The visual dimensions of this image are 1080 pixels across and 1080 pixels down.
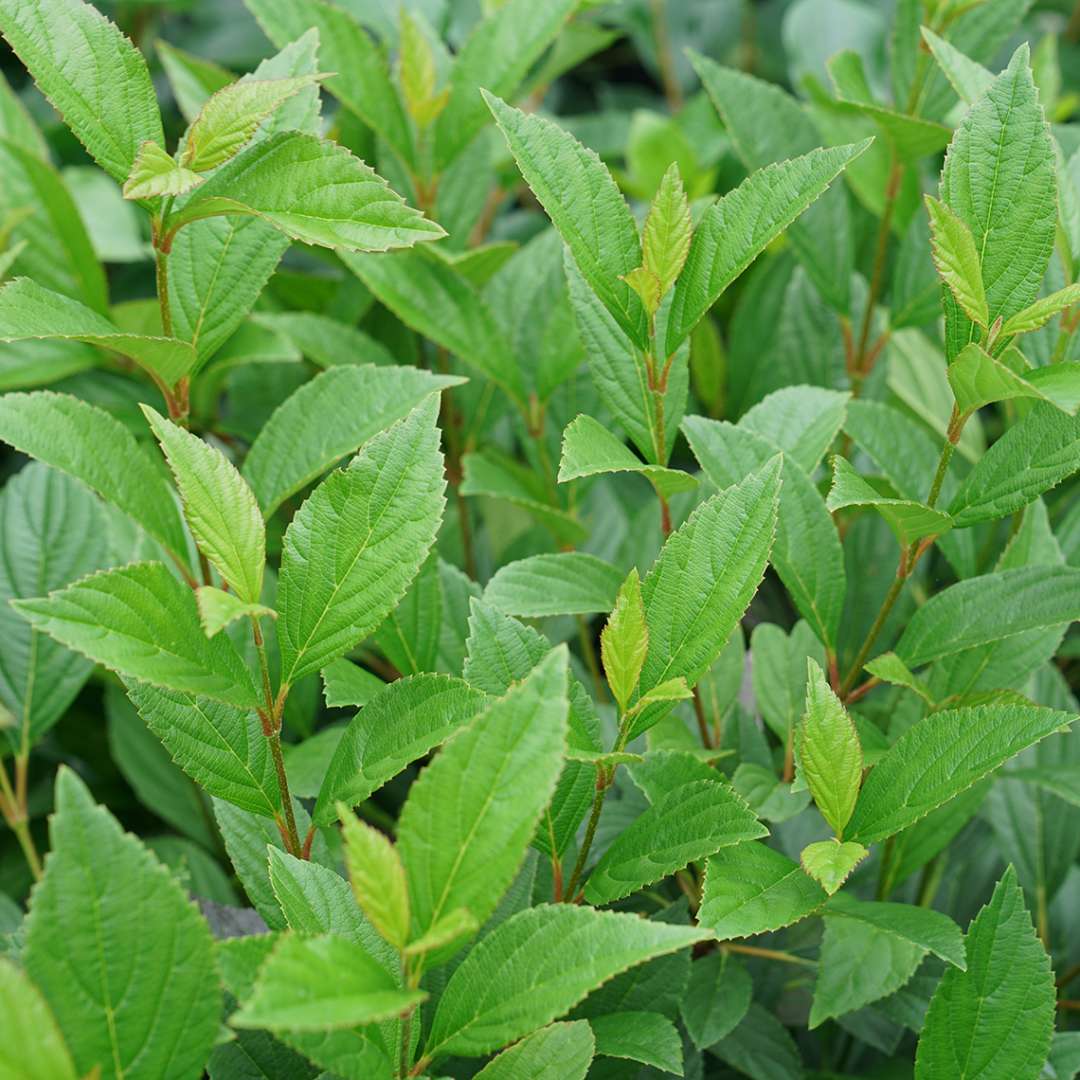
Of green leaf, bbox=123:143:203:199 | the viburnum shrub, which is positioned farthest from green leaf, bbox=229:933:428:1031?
green leaf, bbox=123:143:203:199

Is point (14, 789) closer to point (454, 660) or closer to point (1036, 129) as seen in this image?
point (454, 660)

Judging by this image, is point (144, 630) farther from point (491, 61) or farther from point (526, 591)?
point (491, 61)

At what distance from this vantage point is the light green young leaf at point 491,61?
0.97 metres

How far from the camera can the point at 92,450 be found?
69cm

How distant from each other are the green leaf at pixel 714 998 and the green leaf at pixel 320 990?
0.85ft

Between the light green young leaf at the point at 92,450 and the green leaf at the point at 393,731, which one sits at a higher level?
the light green young leaf at the point at 92,450

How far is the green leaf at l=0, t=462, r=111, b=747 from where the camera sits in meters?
0.88

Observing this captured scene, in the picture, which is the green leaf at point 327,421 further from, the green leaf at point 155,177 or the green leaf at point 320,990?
the green leaf at point 320,990

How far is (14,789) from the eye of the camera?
989mm

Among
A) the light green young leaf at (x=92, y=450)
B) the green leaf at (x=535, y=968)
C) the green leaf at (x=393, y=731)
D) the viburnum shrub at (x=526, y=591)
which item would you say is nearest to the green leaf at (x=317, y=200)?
the viburnum shrub at (x=526, y=591)

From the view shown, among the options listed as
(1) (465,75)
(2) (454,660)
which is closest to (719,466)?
(2) (454,660)

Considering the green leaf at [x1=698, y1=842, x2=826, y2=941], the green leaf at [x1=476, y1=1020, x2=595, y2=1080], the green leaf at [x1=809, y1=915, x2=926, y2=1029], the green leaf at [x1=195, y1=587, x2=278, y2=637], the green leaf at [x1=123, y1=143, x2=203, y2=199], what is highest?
the green leaf at [x1=123, y1=143, x2=203, y2=199]

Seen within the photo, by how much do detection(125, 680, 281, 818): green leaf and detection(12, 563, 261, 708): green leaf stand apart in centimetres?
5

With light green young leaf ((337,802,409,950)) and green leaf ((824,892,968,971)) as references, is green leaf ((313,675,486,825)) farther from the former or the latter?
green leaf ((824,892,968,971))
